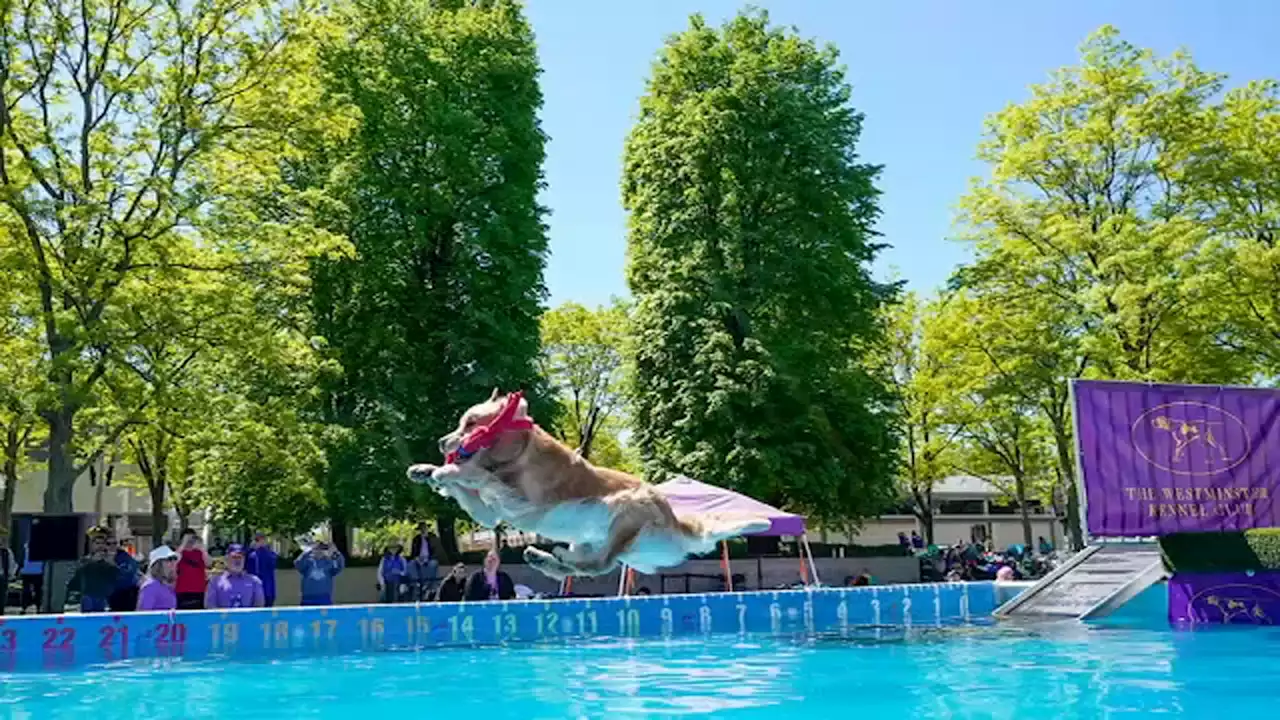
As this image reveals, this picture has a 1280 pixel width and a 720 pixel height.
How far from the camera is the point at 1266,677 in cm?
1269

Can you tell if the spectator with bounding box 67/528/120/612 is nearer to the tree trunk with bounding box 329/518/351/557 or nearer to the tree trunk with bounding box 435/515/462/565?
the tree trunk with bounding box 329/518/351/557

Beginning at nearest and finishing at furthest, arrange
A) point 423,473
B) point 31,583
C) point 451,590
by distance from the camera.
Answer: point 423,473
point 451,590
point 31,583

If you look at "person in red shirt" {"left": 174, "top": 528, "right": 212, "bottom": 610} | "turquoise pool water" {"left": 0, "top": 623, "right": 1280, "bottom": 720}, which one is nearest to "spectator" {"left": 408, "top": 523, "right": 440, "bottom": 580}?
"person in red shirt" {"left": 174, "top": 528, "right": 212, "bottom": 610}

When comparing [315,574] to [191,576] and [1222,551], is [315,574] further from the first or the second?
[1222,551]

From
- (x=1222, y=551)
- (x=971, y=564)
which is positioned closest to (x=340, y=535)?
(x=971, y=564)

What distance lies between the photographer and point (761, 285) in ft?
112

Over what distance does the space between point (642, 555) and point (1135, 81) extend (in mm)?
28554

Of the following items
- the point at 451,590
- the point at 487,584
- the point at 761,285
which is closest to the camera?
the point at 487,584

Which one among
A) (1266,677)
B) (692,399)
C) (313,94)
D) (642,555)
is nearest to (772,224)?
(692,399)

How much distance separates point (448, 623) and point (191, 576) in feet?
14.2

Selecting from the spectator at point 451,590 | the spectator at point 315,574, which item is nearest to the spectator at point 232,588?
the spectator at point 315,574

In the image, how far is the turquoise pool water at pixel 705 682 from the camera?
35.5 feet

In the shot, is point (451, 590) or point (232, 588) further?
point (451, 590)

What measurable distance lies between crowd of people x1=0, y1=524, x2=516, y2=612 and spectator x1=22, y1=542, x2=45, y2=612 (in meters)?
0.02
